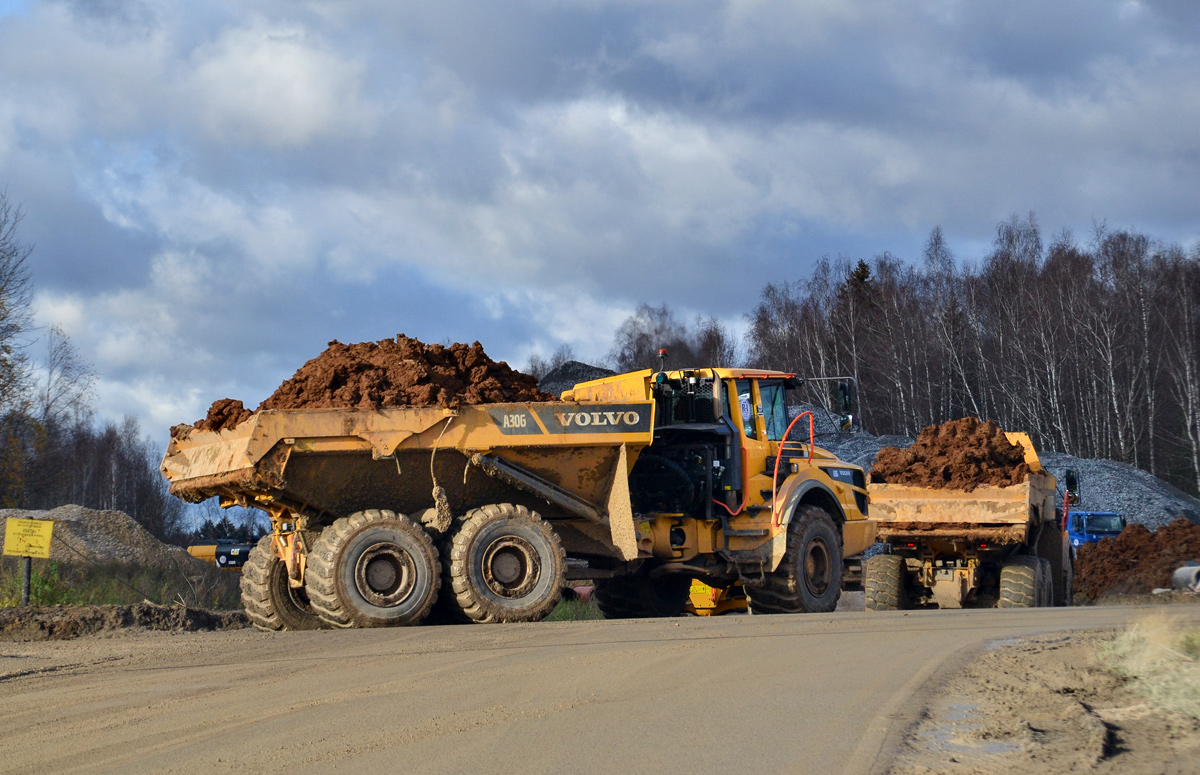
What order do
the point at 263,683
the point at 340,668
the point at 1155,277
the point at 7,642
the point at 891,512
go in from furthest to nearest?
the point at 1155,277, the point at 891,512, the point at 7,642, the point at 340,668, the point at 263,683

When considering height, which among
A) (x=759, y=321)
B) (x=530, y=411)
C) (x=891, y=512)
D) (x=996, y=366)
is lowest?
(x=891, y=512)

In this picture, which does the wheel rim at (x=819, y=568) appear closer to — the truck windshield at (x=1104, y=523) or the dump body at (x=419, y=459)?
the dump body at (x=419, y=459)

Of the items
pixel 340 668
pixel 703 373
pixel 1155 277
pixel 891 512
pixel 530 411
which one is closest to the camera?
pixel 340 668

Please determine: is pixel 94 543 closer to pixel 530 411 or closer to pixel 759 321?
pixel 530 411

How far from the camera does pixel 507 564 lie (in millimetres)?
10969

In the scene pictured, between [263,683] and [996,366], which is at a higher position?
[996,366]

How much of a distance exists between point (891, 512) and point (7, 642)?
1058 centimetres

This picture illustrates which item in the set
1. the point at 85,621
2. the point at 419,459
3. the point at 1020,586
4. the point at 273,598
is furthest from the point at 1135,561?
the point at 85,621

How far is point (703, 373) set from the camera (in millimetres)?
13531

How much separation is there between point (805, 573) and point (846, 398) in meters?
2.12

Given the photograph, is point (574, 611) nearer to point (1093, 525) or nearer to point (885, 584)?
point (885, 584)

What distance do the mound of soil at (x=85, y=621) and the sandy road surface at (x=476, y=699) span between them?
26.7 inches

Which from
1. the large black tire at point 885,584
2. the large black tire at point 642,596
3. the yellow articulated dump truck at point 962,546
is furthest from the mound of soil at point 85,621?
the yellow articulated dump truck at point 962,546

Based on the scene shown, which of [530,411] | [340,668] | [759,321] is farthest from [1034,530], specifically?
[759,321]
